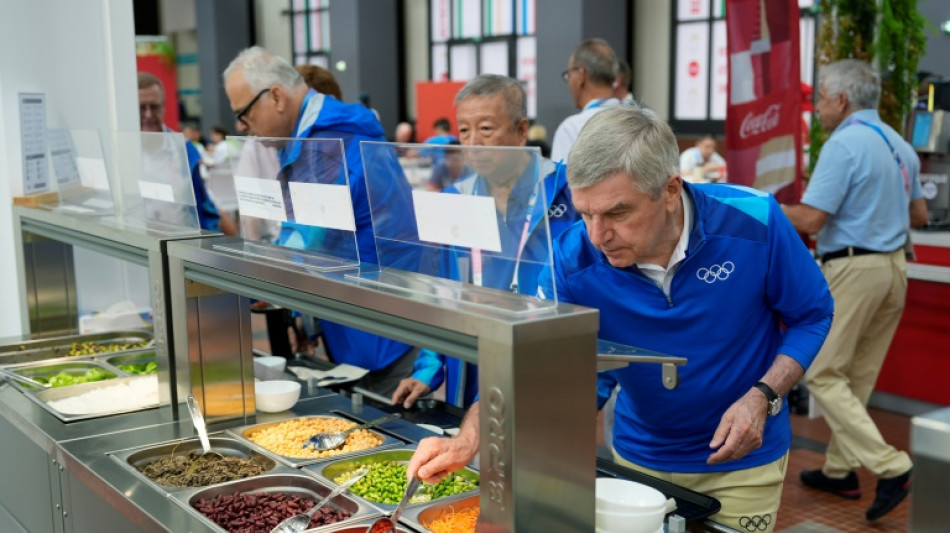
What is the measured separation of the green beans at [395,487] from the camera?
1.83 metres

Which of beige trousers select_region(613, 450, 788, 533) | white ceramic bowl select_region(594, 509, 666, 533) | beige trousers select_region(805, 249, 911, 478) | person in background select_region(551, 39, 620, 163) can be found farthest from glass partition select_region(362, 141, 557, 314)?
beige trousers select_region(805, 249, 911, 478)

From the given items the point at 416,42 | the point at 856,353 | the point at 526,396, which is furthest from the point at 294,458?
the point at 416,42

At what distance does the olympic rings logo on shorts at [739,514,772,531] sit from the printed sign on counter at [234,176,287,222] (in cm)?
118

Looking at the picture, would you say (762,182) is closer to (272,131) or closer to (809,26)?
(272,131)

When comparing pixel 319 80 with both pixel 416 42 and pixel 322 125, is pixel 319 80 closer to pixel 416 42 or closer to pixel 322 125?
pixel 322 125

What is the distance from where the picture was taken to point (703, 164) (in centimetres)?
1088

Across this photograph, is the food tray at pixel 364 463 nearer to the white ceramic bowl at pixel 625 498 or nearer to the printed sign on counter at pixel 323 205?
the white ceramic bowl at pixel 625 498

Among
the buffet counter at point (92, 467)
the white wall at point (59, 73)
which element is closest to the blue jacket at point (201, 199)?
the white wall at point (59, 73)

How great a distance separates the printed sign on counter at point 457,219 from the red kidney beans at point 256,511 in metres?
0.55

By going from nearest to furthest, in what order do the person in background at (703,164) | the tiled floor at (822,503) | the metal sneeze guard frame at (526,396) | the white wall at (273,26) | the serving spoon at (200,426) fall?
1. the metal sneeze guard frame at (526,396)
2. the serving spoon at (200,426)
3. the tiled floor at (822,503)
4. the person in background at (703,164)
5. the white wall at (273,26)

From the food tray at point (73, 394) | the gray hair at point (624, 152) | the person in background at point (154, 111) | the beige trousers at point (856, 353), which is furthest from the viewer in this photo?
the person in background at point (154, 111)

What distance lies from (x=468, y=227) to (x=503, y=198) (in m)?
0.09

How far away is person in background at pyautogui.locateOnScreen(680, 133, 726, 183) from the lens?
10.2 metres

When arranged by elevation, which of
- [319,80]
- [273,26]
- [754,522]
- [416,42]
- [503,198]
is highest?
[273,26]
